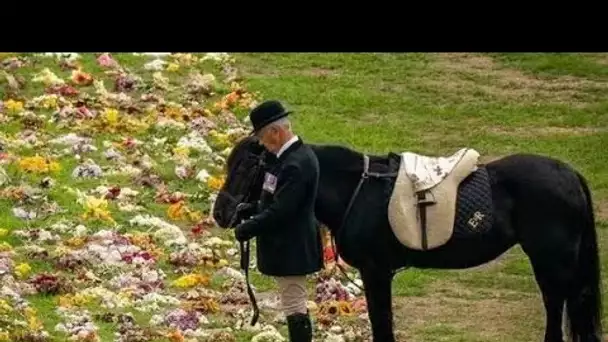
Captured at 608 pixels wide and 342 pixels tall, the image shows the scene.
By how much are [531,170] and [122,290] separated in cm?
429

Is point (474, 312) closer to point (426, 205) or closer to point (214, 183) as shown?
point (426, 205)

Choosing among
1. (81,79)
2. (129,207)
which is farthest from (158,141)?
(81,79)

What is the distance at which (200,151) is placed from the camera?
18.5 metres

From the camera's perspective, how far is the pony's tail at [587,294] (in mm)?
10891

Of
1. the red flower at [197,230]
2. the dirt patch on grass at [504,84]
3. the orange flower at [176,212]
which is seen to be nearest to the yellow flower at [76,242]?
the red flower at [197,230]

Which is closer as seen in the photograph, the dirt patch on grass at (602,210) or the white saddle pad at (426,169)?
the white saddle pad at (426,169)

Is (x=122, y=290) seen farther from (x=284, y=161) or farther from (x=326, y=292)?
(x=284, y=161)

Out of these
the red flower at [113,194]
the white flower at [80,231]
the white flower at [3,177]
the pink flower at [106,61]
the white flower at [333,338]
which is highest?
the pink flower at [106,61]

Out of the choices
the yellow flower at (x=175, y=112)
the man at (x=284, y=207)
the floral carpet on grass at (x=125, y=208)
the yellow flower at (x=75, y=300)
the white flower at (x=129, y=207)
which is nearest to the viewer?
the man at (x=284, y=207)

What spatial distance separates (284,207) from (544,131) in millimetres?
10894

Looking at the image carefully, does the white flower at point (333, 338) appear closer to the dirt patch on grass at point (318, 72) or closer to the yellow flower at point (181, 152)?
the yellow flower at point (181, 152)

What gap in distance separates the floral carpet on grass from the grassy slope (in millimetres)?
972

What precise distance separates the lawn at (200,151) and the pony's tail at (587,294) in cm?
153
